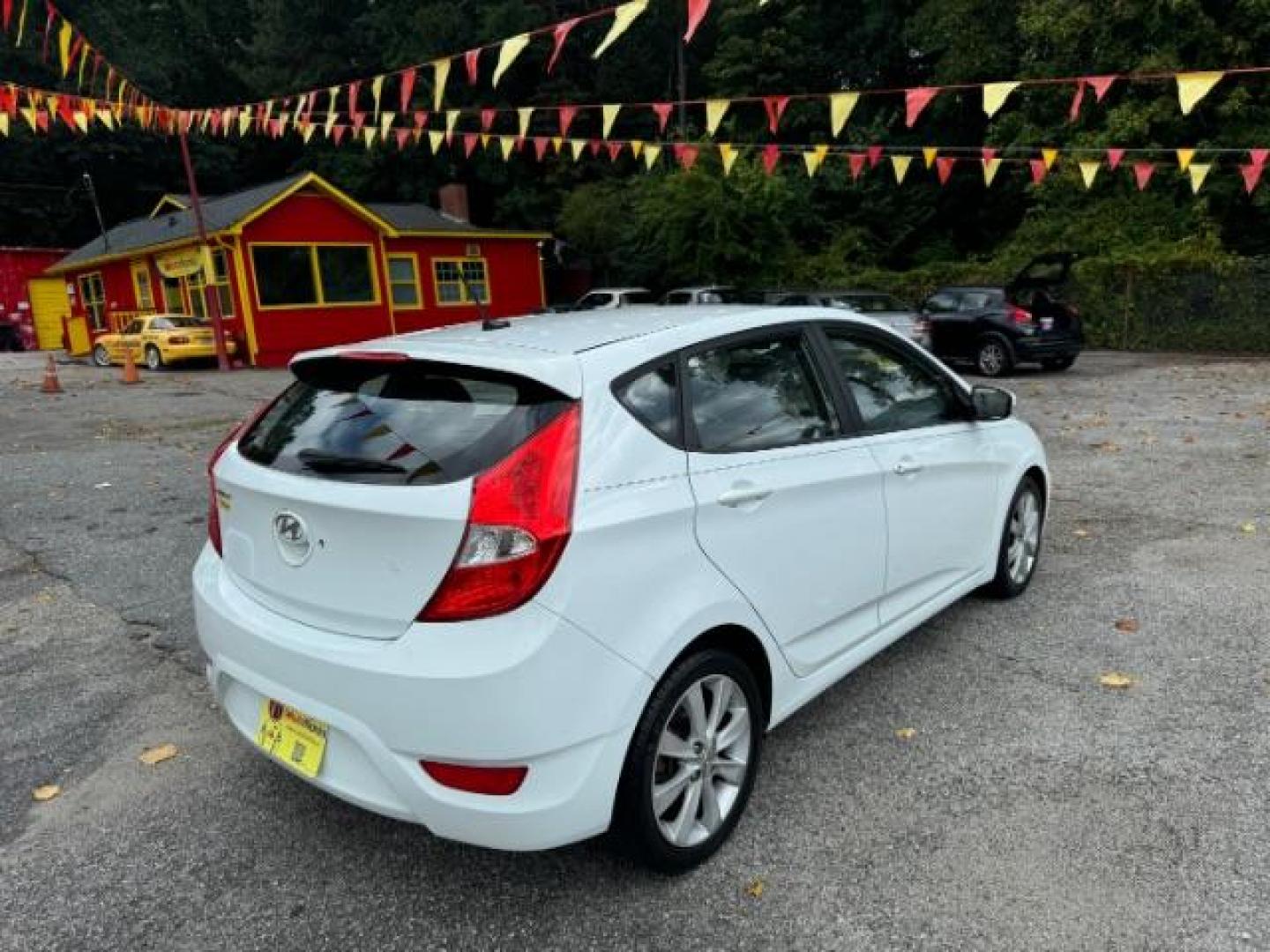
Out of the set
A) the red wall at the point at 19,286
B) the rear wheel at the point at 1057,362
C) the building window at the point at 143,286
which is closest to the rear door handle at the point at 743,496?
the rear wheel at the point at 1057,362

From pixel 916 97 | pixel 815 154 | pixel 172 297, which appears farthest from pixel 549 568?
pixel 172 297

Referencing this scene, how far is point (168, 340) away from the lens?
20.1 m

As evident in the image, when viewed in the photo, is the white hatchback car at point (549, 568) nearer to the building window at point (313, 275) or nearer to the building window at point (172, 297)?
the building window at point (313, 275)

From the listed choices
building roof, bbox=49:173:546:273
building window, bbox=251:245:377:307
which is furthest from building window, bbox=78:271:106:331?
building window, bbox=251:245:377:307

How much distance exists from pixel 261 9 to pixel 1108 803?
47.6m

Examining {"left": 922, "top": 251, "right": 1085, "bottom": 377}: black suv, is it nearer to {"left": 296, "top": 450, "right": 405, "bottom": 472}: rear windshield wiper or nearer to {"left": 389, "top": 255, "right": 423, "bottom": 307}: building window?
{"left": 296, "top": 450, "right": 405, "bottom": 472}: rear windshield wiper

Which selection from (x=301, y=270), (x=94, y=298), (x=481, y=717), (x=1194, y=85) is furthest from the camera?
(x=94, y=298)

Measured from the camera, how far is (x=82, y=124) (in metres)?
12.0

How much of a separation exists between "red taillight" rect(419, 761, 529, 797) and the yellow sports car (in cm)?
2107

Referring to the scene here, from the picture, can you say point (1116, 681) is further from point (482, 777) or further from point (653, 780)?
point (482, 777)

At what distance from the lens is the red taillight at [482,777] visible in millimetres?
2072

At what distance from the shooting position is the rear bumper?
2.03 meters

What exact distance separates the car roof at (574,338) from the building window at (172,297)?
2333 cm

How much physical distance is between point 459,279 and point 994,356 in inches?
671
